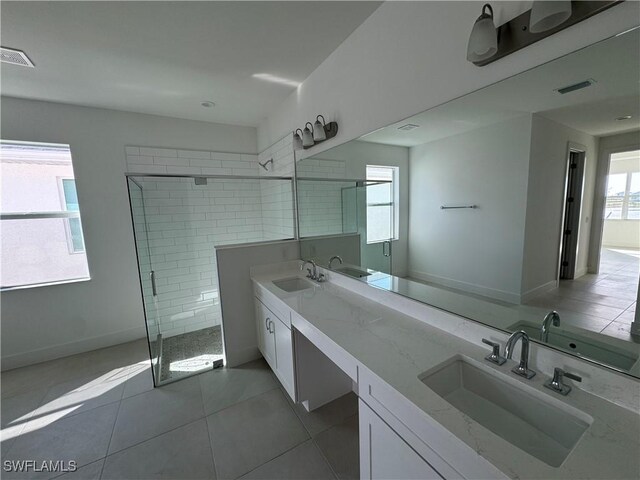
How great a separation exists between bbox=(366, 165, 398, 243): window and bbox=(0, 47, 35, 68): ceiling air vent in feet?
8.49

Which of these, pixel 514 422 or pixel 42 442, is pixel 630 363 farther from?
pixel 42 442

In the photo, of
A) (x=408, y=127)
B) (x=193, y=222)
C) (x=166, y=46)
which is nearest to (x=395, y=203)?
(x=408, y=127)

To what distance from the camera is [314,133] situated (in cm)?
209

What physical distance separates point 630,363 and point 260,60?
2.62 metres

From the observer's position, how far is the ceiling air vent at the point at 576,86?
0.85 m

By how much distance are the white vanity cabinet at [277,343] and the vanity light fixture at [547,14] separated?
187 centimetres

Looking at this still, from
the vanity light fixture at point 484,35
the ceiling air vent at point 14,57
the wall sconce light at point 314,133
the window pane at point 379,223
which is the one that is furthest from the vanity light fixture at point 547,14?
the ceiling air vent at point 14,57

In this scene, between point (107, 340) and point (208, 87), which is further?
point (107, 340)

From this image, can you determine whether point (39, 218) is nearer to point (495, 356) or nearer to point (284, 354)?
point (284, 354)

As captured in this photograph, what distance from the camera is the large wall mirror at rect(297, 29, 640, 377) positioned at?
838 millimetres

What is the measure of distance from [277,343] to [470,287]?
145 cm

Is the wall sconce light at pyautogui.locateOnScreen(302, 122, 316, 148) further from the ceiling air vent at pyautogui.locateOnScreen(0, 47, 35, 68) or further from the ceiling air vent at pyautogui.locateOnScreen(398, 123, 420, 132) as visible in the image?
the ceiling air vent at pyautogui.locateOnScreen(0, 47, 35, 68)

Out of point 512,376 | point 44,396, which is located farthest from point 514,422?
point 44,396

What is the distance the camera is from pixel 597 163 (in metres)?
0.90
